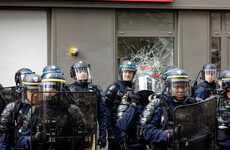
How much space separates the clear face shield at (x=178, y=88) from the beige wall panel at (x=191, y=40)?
16.0ft

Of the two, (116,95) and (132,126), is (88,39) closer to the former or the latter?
(116,95)

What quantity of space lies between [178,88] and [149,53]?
4989 millimetres

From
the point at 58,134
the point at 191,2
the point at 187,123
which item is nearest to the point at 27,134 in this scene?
the point at 58,134

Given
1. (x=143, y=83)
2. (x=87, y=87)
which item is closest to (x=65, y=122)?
(x=143, y=83)

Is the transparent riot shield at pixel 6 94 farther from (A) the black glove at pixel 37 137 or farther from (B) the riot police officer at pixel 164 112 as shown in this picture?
(B) the riot police officer at pixel 164 112

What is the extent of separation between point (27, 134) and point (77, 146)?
768 mm

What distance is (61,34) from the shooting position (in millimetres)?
8984

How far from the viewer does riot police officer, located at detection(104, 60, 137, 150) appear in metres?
6.50

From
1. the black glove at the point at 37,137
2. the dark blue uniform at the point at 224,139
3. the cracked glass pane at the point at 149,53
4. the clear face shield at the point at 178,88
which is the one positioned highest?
the cracked glass pane at the point at 149,53

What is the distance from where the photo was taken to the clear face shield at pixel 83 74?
655 cm

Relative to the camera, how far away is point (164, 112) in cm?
432

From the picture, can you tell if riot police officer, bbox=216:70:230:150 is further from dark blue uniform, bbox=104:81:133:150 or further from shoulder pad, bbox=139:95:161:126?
dark blue uniform, bbox=104:81:133:150

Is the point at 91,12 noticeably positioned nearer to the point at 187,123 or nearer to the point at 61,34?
the point at 61,34

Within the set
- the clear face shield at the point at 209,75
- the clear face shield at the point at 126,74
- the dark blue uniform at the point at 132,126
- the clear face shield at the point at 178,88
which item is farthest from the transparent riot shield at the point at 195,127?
the clear face shield at the point at 209,75
